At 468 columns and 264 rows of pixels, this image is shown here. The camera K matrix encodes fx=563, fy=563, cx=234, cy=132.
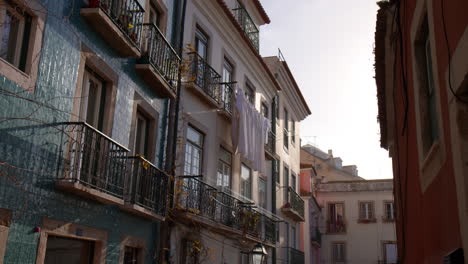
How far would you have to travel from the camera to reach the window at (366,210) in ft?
135

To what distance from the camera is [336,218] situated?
41.8m

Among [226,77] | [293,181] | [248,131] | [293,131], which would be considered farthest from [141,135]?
[293,131]

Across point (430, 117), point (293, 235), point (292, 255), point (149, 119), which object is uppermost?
point (149, 119)

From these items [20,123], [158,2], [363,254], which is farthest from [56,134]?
[363,254]

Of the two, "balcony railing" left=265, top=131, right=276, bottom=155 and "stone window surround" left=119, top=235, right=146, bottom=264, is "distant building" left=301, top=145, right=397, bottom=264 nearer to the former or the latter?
"balcony railing" left=265, top=131, right=276, bottom=155

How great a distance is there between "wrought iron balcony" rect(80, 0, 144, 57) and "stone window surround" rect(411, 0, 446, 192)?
16.4 feet

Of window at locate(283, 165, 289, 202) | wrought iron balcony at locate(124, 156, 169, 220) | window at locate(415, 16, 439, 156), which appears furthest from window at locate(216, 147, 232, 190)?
window at locate(415, 16, 439, 156)

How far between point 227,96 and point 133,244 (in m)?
7.07

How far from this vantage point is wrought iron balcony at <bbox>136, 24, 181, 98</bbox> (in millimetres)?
11555

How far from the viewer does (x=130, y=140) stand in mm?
11414

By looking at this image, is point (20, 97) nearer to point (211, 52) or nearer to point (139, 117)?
point (139, 117)

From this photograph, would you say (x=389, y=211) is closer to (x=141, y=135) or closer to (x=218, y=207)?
(x=218, y=207)

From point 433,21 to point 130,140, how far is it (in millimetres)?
6790

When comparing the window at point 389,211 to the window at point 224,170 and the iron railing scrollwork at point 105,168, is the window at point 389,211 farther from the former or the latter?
the iron railing scrollwork at point 105,168
